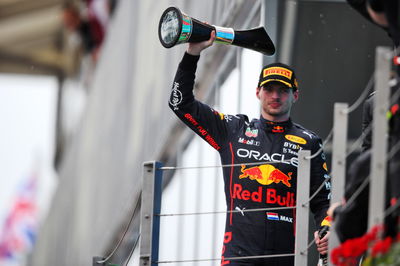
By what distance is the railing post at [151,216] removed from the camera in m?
6.88

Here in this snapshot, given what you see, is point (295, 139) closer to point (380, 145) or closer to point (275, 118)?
point (275, 118)

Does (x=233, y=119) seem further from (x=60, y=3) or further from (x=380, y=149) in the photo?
(x=60, y=3)

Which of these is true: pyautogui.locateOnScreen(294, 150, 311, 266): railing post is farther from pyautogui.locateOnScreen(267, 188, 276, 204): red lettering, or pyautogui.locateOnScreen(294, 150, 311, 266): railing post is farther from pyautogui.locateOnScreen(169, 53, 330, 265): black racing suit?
pyautogui.locateOnScreen(267, 188, 276, 204): red lettering

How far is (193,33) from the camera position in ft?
23.4

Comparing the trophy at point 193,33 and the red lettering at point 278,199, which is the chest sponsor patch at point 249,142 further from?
the trophy at point 193,33

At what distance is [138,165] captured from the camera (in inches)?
653

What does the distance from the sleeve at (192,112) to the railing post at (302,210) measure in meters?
1.14

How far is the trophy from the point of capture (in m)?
7.04

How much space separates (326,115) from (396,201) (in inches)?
221

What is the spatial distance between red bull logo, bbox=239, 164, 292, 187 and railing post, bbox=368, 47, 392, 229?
228cm

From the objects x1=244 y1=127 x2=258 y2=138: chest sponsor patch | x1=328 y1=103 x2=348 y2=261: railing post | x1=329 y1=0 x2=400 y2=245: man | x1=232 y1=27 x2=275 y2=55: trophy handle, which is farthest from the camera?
x1=232 y1=27 x2=275 y2=55: trophy handle

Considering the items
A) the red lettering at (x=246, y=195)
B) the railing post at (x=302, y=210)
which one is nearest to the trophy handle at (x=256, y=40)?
the red lettering at (x=246, y=195)

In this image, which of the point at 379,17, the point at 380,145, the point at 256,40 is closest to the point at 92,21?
the point at 256,40

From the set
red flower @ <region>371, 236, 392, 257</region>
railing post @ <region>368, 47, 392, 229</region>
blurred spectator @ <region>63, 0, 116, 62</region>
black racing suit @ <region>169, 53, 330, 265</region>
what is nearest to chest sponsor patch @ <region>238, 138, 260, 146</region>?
black racing suit @ <region>169, 53, 330, 265</region>
